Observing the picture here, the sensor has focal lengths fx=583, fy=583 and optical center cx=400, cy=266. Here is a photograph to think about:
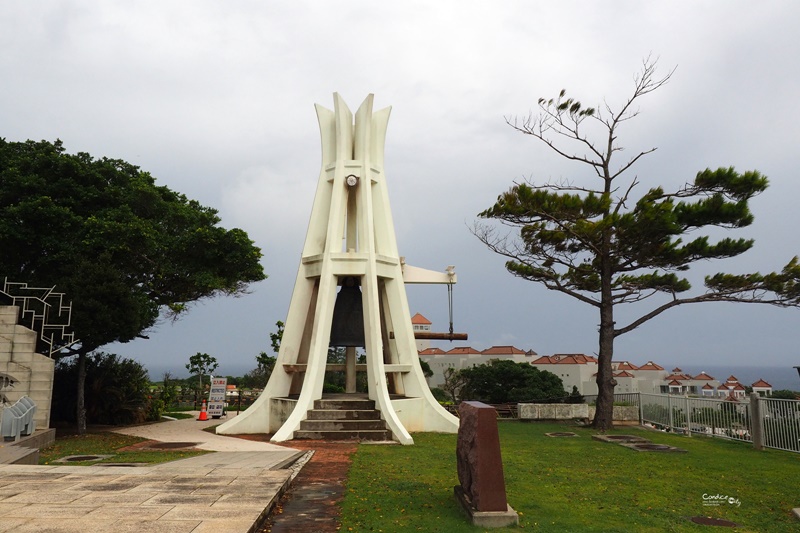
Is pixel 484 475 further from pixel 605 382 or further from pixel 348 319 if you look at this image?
pixel 605 382

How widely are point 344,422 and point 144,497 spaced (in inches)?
330

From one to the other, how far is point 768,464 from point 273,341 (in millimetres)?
22431

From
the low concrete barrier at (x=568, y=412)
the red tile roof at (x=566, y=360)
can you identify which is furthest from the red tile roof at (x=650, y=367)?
the low concrete barrier at (x=568, y=412)

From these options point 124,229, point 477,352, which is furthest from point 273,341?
point 477,352

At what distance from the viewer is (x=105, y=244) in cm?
1719

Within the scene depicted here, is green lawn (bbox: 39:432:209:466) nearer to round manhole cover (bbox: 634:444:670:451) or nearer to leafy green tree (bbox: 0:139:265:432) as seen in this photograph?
leafy green tree (bbox: 0:139:265:432)

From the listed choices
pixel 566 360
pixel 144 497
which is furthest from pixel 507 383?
pixel 144 497

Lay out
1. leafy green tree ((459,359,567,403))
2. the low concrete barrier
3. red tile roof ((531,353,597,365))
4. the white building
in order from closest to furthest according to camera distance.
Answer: the low concrete barrier → leafy green tree ((459,359,567,403)) → red tile roof ((531,353,597,365)) → the white building

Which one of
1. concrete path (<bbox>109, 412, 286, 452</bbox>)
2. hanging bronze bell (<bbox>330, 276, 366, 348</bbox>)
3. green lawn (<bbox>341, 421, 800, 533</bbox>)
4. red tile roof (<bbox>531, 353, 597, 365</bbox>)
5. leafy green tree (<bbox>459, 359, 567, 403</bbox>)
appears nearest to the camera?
green lawn (<bbox>341, 421, 800, 533</bbox>)

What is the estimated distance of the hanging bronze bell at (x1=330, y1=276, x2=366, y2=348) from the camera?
17.5 meters

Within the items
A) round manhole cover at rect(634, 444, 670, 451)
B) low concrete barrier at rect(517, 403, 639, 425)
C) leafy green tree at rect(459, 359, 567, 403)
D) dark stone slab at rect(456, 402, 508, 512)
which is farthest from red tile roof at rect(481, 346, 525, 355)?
dark stone slab at rect(456, 402, 508, 512)

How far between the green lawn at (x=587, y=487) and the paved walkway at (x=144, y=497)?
3.94ft

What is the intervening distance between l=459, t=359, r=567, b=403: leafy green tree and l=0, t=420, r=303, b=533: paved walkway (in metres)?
30.8

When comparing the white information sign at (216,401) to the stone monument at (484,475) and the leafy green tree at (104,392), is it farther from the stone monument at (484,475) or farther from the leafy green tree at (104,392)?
the stone monument at (484,475)
